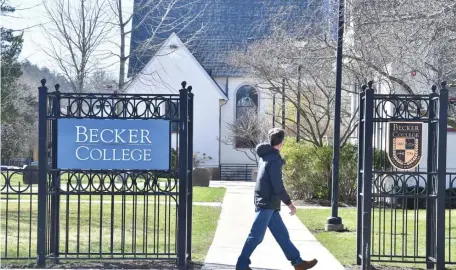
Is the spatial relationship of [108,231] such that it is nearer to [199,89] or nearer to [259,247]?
[259,247]

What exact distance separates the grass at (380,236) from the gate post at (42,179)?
14.3 ft

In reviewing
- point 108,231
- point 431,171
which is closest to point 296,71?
point 108,231

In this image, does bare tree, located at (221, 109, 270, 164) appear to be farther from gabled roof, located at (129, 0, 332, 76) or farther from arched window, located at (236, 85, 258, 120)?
gabled roof, located at (129, 0, 332, 76)

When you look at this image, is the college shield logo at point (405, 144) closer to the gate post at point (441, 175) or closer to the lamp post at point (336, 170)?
the gate post at point (441, 175)

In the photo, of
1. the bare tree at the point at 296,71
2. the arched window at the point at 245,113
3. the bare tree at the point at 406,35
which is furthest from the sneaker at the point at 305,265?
the arched window at the point at 245,113

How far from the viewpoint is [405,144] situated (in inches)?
392

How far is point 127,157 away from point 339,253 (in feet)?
13.5

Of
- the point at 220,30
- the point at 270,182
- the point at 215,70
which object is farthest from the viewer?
the point at 220,30

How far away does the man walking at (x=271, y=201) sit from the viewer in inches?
358

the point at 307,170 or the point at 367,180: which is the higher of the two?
the point at 367,180

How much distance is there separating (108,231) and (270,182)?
6205 millimetres

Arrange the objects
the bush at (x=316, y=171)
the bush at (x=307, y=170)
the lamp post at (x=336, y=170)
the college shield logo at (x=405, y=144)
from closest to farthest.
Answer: the college shield logo at (x=405, y=144) → the lamp post at (x=336, y=170) → the bush at (x=316, y=171) → the bush at (x=307, y=170)

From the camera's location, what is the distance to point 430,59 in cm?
1421

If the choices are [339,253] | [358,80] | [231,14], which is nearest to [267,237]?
[339,253]
